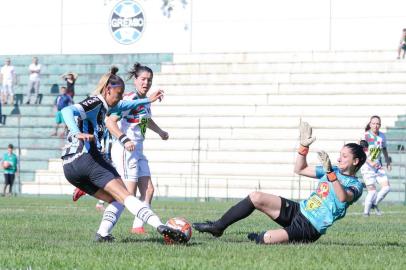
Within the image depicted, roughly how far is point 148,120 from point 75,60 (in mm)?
24341

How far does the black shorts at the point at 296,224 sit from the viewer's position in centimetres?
1112

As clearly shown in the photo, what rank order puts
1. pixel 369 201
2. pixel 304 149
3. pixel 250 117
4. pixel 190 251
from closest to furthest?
pixel 190 251, pixel 304 149, pixel 369 201, pixel 250 117

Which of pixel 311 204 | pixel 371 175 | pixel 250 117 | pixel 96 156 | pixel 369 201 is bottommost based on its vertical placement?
pixel 369 201

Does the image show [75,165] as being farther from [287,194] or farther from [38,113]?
[38,113]

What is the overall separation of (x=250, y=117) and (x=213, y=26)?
5400 mm

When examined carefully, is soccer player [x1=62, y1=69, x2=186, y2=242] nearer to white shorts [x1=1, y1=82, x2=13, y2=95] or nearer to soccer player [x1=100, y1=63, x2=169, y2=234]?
soccer player [x1=100, y1=63, x2=169, y2=234]

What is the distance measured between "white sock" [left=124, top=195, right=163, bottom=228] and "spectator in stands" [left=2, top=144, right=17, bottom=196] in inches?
858

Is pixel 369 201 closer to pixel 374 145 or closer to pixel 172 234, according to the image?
pixel 374 145

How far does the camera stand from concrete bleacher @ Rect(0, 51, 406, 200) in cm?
3112

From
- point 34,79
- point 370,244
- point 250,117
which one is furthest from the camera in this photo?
point 34,79

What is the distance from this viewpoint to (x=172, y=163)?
32406 mm

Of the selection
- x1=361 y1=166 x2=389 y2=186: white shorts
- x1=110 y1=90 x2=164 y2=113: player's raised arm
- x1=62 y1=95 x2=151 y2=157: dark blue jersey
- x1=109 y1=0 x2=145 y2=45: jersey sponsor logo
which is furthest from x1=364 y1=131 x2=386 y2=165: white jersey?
x1=109 y1=0 x2=145 y2=45: jersey sponsor logo

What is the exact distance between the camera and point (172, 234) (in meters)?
10.7

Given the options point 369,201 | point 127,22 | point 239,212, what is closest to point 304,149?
point 239,212
